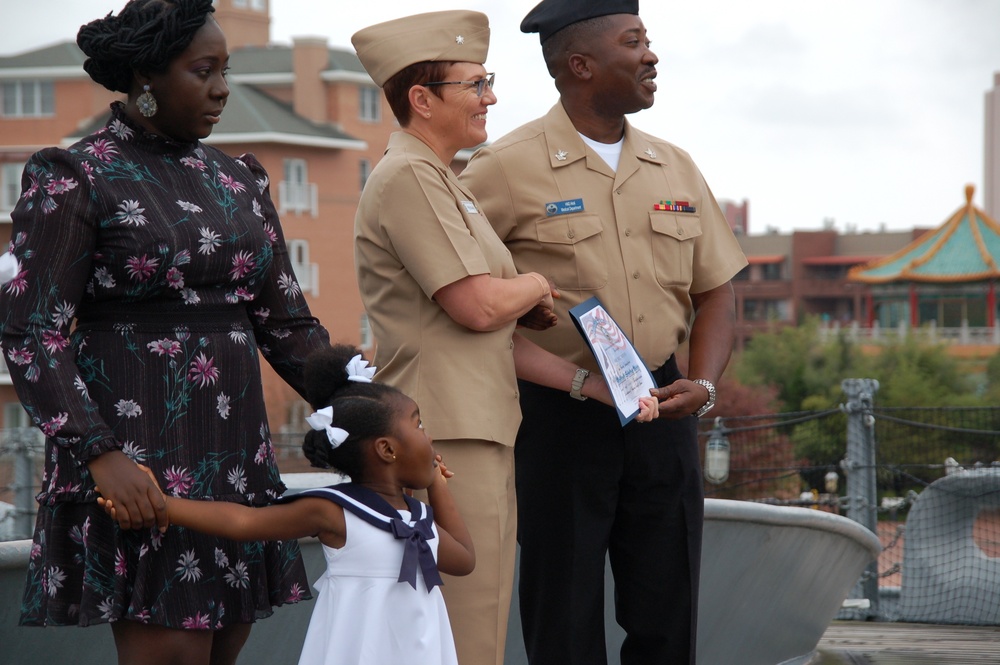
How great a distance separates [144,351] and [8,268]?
28cm

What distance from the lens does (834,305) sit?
6294cm

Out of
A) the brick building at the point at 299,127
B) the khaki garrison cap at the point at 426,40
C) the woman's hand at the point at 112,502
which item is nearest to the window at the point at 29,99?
the brick building at the point at 299,127

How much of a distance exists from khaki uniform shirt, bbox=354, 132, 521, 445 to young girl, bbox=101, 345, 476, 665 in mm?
138

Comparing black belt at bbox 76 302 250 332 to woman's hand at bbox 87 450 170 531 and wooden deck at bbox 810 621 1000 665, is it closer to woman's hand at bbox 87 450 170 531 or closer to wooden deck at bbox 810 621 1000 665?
woman's hand at bbox 87 450 170 531

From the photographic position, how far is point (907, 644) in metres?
6.11

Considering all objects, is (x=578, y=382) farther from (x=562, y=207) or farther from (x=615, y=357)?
(x=562, y=207)

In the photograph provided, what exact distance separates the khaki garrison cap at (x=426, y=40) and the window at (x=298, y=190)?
36227mm

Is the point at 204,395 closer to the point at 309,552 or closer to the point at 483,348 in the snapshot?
the point at 483,348

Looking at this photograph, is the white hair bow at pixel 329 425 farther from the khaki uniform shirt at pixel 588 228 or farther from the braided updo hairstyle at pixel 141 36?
the khaki uniform shirt at pixel 588 228

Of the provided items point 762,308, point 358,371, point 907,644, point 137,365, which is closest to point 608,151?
point 358,371

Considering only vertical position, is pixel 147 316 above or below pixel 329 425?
above

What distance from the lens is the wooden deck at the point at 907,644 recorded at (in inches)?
221

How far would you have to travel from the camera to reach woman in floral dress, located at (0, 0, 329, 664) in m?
2.38

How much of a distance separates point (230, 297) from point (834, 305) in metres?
62.4
